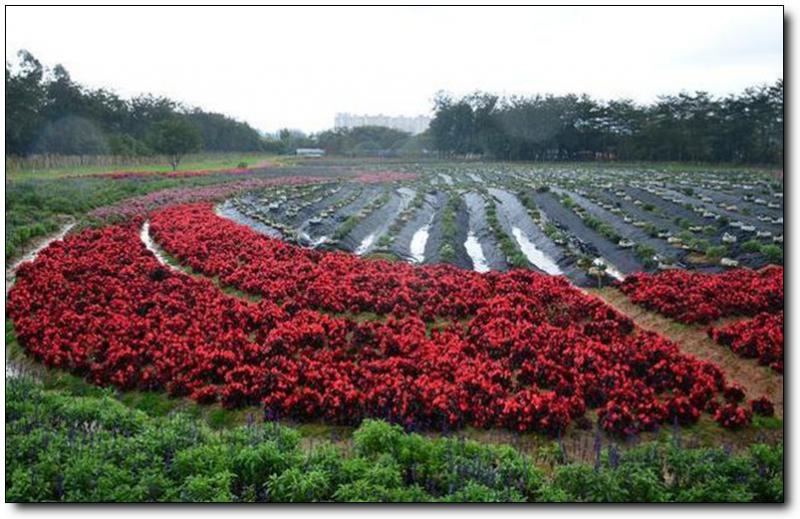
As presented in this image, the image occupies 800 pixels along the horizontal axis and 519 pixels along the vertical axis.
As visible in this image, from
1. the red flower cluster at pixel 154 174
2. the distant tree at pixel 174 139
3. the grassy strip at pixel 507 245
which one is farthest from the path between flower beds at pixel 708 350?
the distant tree at pixel 174 139

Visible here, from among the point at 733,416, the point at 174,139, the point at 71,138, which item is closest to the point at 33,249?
the point at 71,138

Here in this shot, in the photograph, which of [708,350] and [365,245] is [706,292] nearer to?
[708,350]

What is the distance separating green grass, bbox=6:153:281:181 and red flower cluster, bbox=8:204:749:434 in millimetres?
1376

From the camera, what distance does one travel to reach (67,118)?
13.6 m

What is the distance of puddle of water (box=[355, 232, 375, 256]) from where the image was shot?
43.7ft

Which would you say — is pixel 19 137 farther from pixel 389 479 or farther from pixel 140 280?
pixel 389 479

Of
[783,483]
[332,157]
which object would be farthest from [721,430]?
[332,157]

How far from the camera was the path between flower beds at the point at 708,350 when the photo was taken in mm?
6008

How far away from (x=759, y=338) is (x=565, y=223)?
32.8 feet

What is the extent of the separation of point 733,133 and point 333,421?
7.65 meters

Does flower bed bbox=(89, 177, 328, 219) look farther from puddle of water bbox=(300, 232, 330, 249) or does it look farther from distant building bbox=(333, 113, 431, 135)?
distant building bbox=(333, 113, 431, 135)

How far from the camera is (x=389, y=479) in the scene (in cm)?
518

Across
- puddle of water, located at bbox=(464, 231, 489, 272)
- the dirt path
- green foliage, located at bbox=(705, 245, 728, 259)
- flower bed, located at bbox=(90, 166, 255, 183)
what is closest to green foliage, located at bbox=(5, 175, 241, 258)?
the dirt path

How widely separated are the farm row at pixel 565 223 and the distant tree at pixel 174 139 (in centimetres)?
1208
